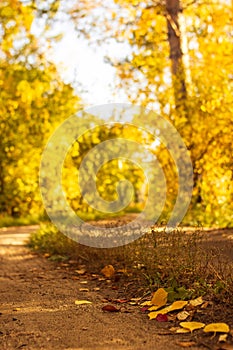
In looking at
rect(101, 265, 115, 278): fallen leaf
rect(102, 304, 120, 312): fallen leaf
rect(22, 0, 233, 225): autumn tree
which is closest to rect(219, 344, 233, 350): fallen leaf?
rect(102, 304, 120, 312): fallen leaf

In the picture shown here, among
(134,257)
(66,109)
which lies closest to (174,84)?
(66,109)

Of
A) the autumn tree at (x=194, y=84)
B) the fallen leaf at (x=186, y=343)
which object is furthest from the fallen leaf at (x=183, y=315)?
the autumn tree at (x=194, y=84)

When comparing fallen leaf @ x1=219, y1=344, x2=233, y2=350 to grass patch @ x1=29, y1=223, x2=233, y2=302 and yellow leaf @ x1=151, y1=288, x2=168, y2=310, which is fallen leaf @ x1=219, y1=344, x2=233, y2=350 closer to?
grass patch @ x1=29, y1=223, x2=233, y2=302

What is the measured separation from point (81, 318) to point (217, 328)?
1.00 metres

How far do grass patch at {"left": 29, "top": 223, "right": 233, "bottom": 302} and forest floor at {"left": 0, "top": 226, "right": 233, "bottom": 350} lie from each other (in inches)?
6.6

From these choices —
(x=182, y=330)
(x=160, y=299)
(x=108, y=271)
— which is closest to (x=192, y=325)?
(x=182, y=330)

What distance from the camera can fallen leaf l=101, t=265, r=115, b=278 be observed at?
202 inches

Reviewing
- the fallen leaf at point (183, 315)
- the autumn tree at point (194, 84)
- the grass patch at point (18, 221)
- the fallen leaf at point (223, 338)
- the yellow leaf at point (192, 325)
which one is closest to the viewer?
the fallen leaf at point (223, 338)

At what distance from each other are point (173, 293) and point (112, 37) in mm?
8460

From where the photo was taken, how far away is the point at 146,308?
12.6 ft

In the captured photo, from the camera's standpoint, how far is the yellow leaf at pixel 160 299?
381 cm

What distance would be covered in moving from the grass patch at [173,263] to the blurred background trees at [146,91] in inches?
114

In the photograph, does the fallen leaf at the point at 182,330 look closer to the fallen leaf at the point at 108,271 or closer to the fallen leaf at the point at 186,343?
the fallen leaf at the point at 186,343

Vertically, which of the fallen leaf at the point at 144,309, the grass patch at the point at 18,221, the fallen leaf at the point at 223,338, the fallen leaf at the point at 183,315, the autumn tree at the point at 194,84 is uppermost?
the autumn tree at the point at 194,84
